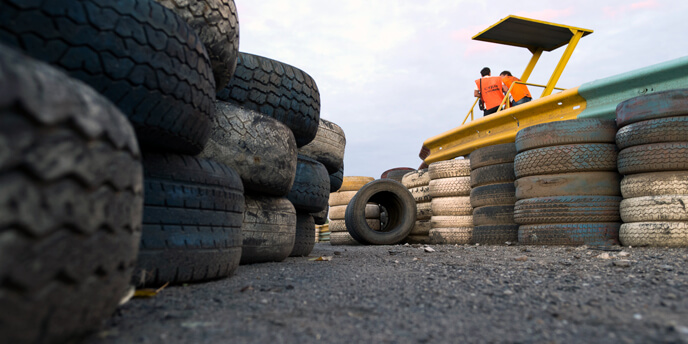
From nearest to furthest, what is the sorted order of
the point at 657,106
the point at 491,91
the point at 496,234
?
the point at 657,106
the point at 496,234
the point at 491,91

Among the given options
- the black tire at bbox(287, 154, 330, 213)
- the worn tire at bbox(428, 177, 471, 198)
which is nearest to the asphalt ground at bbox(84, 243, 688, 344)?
the black tire at bbox(287, 154, 330, 213)

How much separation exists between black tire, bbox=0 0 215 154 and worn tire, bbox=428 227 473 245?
3.85 meters

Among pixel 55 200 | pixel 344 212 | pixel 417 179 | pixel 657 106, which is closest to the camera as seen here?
pixel 55 200

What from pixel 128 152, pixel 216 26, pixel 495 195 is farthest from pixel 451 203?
pixel 128 152

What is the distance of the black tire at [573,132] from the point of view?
3305 millimetres

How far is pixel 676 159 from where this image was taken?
2799 mm

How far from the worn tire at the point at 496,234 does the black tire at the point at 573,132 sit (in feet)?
2.86

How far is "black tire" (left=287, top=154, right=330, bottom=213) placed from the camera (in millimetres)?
2812

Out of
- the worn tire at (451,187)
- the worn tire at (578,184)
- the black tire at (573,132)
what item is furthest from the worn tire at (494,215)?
the black tire at (573,132)

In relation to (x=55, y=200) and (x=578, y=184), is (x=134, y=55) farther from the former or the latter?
(x=578, y=184)

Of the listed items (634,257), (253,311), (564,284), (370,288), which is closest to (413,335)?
(253,311)

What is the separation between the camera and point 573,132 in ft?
11.0

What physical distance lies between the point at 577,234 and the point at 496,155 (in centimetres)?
125

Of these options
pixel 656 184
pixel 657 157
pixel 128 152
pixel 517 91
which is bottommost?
pixel 128 152
